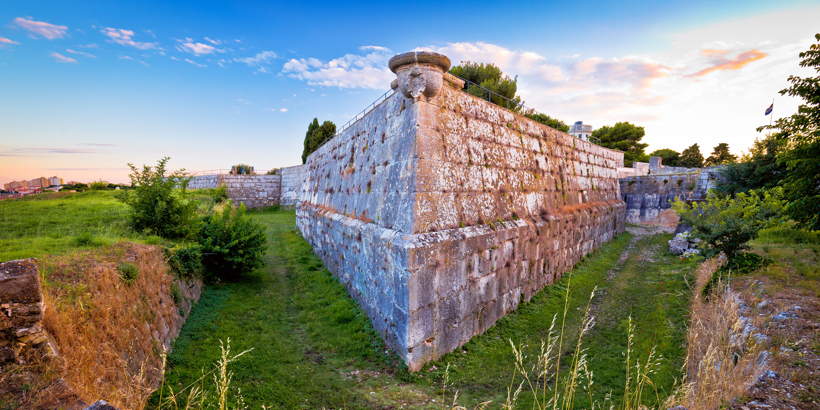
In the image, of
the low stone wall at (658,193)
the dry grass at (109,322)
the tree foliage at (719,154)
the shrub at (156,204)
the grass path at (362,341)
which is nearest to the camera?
the dry grass at (109,322)

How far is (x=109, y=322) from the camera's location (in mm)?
3883

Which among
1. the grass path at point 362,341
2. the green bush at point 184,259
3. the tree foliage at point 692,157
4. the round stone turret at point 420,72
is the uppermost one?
the tree foliage at point 692,157

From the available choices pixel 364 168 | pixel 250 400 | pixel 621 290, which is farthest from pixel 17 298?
pixel 621 290

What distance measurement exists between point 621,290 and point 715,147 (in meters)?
45.1

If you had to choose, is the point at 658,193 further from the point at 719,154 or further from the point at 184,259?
the point at 719,154

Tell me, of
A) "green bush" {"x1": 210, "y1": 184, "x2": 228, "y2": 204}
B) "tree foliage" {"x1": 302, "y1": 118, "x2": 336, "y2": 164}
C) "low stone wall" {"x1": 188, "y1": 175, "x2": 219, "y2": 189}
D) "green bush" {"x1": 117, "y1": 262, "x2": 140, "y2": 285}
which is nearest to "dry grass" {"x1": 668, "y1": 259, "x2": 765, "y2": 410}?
"green bush" {"x1": 117, "y1": 262, "x2": 140, "y2": 285}

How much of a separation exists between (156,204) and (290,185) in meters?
18.3

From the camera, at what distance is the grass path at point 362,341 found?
13.8 feet

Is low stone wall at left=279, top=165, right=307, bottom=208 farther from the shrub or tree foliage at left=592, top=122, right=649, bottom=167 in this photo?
tree foliage at left=592, top=122, right=649, bottom=167

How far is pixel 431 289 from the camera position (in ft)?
16.0

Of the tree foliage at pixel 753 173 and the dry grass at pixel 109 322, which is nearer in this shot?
the dry grass at pixel 109 322

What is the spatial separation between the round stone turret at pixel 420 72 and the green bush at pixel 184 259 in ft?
17.8

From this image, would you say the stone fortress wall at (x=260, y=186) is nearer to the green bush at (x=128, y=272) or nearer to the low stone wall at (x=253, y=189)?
the low stone wall at (x=253, y=189)

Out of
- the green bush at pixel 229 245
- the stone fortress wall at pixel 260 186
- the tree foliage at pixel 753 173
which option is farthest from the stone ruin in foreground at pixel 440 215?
the stone fortress wall at pixel 260 186
